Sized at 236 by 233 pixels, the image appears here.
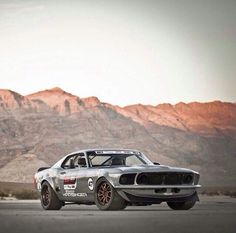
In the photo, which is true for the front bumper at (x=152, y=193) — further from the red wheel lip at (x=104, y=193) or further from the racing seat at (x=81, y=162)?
the racing seat at (x=81, y=162)

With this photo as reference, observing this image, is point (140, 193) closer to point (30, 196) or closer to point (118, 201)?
point (118, 201)

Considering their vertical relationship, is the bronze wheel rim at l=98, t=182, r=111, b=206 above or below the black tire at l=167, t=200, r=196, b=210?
above

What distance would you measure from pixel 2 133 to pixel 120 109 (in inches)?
1158

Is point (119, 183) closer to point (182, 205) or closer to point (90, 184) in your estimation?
point (90, 184)

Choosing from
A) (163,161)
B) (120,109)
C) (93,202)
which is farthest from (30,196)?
(120,109)

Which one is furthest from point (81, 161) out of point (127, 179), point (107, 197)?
point (127, 179)

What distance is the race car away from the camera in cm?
1683

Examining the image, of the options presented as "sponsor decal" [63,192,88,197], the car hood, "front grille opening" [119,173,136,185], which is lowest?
"sponsor decal" [63,192,88,197]

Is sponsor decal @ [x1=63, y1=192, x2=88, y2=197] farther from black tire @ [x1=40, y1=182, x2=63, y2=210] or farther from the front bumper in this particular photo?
the front bumper

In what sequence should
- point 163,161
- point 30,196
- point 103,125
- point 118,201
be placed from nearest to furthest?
point 118,201, point 30,196, point 163,161, point 103,125

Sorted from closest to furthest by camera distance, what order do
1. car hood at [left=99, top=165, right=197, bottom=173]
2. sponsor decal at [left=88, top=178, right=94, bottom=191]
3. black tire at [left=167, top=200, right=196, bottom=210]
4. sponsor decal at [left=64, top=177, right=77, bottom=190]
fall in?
car hood at [left=99, top=165, right=197, bottom=173] → sponsor decal at [left=88, top=178, right=94, bottom=191] → black tire at [left=167, top=200, right=196, bottom=210] → sponsor decal at [left=64, top=177, right=77, bottom=190]

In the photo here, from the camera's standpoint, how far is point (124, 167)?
1733cm

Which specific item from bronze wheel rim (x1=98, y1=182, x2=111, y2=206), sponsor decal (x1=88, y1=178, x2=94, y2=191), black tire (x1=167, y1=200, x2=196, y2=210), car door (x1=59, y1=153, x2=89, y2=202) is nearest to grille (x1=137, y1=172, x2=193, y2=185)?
black tire (x1=167, y1=200, x2=196, y2=210)

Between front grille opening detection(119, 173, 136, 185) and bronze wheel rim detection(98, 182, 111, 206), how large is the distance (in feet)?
0.99
